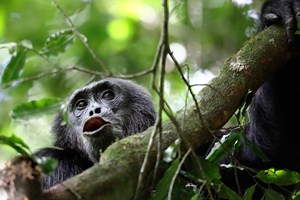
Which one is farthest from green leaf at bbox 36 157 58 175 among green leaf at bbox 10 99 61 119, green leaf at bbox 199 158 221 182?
green leaf at bbox 199 158 221 182

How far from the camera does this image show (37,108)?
312 centimetres

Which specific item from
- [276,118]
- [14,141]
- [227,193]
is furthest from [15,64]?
[276,118]

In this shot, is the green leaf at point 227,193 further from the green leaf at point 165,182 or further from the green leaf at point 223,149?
the green leaf at point 165,182

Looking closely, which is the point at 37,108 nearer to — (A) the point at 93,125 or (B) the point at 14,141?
(B) the point at 14,141

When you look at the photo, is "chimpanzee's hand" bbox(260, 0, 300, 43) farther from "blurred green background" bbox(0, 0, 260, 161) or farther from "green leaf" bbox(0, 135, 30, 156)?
"blurred green background" bbox(0, 0, 260, 161)

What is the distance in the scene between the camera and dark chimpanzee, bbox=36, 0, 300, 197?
4.39m

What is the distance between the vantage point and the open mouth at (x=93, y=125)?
506 centimetres

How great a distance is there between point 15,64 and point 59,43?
1.02ft

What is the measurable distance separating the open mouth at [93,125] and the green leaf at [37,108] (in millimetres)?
1899

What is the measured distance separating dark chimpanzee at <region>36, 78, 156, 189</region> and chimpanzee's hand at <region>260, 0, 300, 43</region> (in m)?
1.47

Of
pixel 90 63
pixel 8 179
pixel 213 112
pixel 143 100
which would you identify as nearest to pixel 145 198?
pixel 213 112

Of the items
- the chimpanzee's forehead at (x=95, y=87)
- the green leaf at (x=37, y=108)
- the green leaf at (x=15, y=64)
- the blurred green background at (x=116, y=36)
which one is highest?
the blurred green background at (x=116, y=36)

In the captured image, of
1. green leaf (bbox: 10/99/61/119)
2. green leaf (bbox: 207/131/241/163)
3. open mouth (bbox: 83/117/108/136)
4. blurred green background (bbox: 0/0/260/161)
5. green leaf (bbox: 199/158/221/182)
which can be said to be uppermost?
blurred green background (bbox: 0/0/260/161)

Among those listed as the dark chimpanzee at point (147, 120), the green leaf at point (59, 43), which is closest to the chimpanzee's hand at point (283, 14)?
the dark chimpanzee at point (147, 120)
